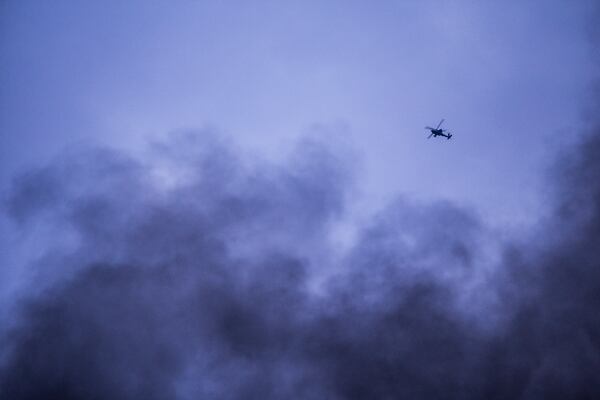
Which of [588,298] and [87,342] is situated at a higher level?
[588,298]

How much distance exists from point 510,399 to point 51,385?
86.6 m

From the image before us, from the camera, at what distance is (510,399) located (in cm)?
6625

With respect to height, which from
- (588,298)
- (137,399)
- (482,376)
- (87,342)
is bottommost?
(137,399)

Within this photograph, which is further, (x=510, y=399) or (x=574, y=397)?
(x=510, y=399)

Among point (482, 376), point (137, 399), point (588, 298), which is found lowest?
point (137, 399)

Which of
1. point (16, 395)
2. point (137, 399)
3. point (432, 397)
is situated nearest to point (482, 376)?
point (432, 397)

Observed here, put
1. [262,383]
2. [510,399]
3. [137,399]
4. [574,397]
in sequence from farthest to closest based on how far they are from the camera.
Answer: [262,383], [137,399], [510,399], [574,397]

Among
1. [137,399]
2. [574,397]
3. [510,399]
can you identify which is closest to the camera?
[574,397]

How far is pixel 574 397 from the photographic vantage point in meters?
62.0

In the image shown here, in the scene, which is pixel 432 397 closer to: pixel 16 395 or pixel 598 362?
pixel 598 362

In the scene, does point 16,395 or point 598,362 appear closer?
point 598,362

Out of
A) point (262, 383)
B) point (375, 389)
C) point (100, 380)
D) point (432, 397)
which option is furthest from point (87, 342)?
point (432, 397)

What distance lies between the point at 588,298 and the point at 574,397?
18.6 m

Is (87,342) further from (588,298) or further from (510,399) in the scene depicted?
(588,298)
